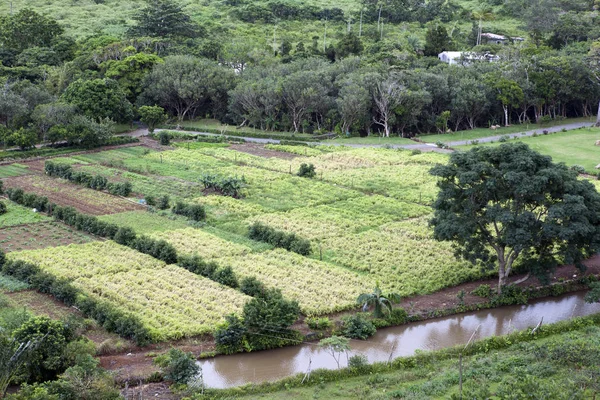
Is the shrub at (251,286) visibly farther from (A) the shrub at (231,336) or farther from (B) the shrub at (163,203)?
(B) the shrub at (163,203)

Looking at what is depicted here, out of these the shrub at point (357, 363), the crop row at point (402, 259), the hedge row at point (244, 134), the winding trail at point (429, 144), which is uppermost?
the hedge row at point (244, 134)

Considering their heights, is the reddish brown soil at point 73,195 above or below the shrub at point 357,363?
above

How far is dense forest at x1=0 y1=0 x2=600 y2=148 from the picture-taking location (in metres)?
66.2

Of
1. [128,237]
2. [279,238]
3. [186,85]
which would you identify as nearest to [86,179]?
[128,237]

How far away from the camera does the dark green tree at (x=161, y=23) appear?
90938mm

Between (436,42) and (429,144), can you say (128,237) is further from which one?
(436,42)

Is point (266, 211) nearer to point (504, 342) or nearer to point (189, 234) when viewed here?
point (189, 234)

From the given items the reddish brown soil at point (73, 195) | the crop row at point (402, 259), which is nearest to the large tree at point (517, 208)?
the crop row at point (402, 259)

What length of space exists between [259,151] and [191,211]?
19.3 meters

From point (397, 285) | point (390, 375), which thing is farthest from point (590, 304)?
point (390, 375)

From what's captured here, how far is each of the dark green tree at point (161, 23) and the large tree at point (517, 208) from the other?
64636 mm

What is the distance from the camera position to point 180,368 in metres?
25.8

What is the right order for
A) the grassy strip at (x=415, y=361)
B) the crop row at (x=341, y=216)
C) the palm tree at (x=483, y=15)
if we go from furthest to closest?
the palm tree at (x=483, y=15), the crop row at (x=341, y=216), the grassy strip at (x=415, y=361)

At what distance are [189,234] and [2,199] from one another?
573 inches
